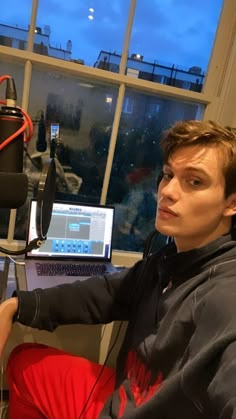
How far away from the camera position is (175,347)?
32.9 inches

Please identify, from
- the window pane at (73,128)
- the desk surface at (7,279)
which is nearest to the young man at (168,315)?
the desk surface at (7,279)

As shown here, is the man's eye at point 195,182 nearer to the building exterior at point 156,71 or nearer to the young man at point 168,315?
the young man at point 168,315

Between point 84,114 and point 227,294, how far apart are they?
1.33m

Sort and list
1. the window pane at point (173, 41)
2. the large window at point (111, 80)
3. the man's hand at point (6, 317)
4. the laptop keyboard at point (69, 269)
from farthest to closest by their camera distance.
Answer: the window pane at point (173, 41), the large window at point (111, 80), the laptop keyboard at point (69, 269), the man's hand at point (6, 317)

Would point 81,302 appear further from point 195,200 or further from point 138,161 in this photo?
point 138,161

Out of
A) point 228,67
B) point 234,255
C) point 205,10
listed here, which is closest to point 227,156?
point 234,255

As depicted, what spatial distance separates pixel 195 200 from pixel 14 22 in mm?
1260

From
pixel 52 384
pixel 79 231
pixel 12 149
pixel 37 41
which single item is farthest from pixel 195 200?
pixel 37 41

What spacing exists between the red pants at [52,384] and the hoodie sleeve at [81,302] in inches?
6.5

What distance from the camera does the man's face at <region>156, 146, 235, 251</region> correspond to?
0.87m

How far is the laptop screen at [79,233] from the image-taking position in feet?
5.36

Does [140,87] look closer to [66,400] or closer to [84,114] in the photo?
[84,114]

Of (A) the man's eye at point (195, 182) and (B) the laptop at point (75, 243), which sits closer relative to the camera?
(A) the man's eye at point (195, 182)

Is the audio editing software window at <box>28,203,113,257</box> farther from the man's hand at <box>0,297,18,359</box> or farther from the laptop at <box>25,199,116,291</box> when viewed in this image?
the man's hand at <box>0,297,18,359</box>
